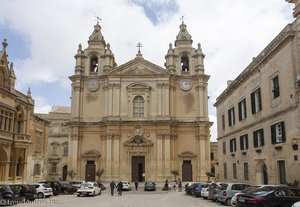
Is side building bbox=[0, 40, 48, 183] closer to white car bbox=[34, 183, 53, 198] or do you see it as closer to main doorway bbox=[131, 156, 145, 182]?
white car bbox=[34, 183, 53, 198]

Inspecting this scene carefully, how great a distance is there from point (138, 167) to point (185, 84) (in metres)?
13.1

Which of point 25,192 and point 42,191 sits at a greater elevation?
point 25,192

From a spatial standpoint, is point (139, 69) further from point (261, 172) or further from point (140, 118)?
point (261, 172)

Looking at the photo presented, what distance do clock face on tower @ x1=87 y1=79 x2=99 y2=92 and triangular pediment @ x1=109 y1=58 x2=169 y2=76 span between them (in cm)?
294

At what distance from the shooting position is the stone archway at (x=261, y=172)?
2409cm

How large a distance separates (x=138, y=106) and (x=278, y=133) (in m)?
27.8

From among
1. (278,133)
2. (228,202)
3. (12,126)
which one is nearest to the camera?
(228,202)

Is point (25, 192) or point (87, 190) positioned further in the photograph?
point (87, 190)

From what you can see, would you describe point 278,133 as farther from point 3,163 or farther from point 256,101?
point 3,163

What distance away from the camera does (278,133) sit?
2167 cm

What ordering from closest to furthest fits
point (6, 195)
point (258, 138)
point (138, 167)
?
1. point (6, 195)
2. point (258, 138)
3. point (138, 167)

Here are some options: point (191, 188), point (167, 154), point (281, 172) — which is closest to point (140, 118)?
point (167, 154)

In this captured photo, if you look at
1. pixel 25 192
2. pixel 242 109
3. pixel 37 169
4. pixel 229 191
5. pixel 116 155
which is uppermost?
pixel 242 109

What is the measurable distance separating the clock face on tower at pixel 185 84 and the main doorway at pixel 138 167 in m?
11.2
